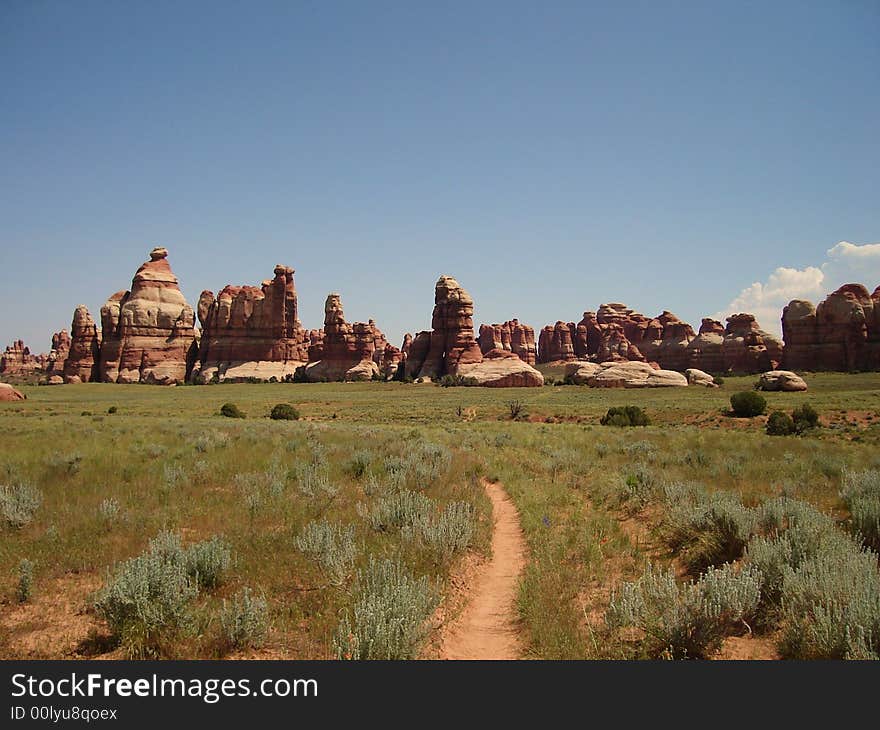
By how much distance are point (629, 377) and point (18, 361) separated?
8040 inches

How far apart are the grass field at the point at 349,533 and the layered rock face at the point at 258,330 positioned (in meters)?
85.2

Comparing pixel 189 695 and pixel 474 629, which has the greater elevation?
pixel 189 695

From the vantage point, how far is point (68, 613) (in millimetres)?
5750

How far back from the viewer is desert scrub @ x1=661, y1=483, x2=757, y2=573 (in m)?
7.35

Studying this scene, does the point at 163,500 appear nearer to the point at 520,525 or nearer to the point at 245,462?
the point at 245,462

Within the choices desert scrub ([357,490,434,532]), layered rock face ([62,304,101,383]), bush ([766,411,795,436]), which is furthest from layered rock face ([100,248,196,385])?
desert scrub ([357,490,434,532])

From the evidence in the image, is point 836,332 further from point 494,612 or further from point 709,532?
point 494,612

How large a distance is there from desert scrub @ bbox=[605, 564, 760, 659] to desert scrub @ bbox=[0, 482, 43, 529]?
366 inches

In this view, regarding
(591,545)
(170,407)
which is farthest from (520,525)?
(170,407)

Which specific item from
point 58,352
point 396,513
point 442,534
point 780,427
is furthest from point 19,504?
point 58,352

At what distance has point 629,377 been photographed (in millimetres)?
64250

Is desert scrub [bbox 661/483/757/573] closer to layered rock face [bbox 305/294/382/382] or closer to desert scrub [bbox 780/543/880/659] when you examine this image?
desert scrub [bbox 780/543/880/659]

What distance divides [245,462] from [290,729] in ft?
39.7

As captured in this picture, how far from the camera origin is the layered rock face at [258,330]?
102 m
